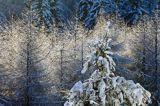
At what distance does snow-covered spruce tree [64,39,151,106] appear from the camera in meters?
6.03

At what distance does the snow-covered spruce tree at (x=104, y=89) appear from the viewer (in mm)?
6031

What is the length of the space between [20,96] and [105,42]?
27980 millimetres

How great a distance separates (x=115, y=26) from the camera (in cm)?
4288

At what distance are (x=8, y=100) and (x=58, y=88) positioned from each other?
3952 mm

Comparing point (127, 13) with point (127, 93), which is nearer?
point (127, 93)

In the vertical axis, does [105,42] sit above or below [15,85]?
above

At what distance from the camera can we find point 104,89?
20.1 feet

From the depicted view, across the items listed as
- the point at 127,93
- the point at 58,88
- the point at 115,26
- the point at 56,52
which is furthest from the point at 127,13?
the point at 127,93

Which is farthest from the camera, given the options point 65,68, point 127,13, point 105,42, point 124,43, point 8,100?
point 127,13

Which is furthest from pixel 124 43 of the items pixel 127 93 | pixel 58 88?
pixel 127 93

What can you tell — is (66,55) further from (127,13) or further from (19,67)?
(127,13)

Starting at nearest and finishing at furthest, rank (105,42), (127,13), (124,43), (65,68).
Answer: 1. (105,42)
2. (65,68)
3. (124,43)
4. (127,13)

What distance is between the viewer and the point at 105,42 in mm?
6016

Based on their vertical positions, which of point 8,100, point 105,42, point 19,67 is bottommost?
point 8,100
